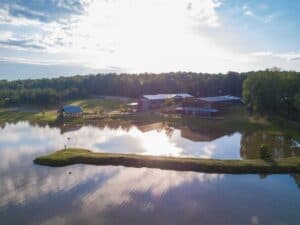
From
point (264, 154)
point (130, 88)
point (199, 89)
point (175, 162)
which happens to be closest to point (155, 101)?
point (199, 89)

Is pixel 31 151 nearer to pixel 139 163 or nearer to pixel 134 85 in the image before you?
pixel 139 163

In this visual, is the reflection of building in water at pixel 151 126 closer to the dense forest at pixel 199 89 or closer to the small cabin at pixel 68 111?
the small cabin at pixel 68 111

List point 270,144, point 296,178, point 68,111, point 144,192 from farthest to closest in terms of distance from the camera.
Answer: point 68,111 → point 270,144 → point 296,178 → point 144,192

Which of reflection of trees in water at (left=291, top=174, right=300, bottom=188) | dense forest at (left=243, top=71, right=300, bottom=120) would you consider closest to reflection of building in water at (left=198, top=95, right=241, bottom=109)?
dense forest at (left=243, top=71, right=300, bottom=120)

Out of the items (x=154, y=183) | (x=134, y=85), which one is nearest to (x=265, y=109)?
(x=154, y=183)

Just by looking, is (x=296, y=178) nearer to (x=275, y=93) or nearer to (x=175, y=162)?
(x=175, y=162)

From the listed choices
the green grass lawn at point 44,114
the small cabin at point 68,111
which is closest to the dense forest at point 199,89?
the green grass lawn at point 44,114

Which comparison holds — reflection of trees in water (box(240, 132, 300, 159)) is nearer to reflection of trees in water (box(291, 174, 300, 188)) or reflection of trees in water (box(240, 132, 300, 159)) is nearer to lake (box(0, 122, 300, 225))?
lake (box(0, 122, 300, 225))
